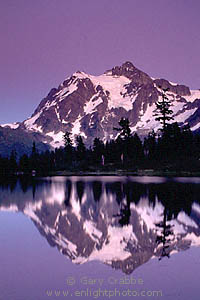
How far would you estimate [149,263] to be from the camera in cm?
1485

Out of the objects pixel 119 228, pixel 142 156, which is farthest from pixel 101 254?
pixel 142 156

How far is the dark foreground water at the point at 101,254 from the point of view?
474 inches

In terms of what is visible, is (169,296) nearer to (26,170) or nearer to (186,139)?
(186,139)

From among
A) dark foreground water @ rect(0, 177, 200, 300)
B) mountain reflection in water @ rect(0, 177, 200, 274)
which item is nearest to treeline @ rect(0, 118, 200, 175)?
mountain reflection in water @ rect(0, 177, 200, 274)

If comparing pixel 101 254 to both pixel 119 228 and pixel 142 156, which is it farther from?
pixel 142 156

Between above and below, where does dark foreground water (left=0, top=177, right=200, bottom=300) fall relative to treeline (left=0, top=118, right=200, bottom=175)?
below

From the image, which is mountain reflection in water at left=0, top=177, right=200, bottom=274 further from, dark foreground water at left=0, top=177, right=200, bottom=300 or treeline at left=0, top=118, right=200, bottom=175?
treeline at left=0, top=118, right=200, bottom=175

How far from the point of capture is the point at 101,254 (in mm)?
16562

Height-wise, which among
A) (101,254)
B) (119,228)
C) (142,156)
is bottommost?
(101,254)

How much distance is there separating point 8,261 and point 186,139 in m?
134

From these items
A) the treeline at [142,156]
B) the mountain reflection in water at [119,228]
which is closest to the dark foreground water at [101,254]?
the mountain reflection in water at [119,228]

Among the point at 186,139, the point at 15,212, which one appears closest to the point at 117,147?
the point at 186,139

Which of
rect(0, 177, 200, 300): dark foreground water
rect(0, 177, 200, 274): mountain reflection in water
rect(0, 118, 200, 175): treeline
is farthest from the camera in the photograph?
rect(0, 118, 200, 175): treeline

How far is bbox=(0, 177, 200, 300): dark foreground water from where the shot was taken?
1204cm
